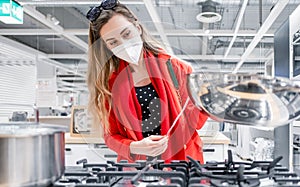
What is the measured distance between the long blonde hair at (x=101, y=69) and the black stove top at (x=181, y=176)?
453mm

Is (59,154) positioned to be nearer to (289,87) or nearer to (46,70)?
(289,87)

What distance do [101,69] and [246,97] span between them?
80cm

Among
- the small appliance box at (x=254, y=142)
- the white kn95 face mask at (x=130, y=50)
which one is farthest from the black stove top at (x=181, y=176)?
the small appliance box at (x=254, y=142)

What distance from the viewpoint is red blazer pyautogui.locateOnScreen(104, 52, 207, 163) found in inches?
58.9

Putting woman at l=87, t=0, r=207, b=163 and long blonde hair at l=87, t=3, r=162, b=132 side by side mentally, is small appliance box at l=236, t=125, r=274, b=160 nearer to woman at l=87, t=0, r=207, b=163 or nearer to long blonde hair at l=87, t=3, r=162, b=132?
woman at l=87, t=0, r=207, b=163

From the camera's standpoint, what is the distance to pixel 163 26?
5543 millimetres

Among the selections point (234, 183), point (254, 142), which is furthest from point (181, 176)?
point (254, 142)

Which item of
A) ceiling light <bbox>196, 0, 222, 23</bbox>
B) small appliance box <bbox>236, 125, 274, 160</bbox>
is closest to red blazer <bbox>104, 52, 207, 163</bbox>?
ceiling light <bbox>196, 0, 222, 23</bbox>

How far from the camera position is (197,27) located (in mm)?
7344

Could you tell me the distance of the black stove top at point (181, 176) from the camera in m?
0.85

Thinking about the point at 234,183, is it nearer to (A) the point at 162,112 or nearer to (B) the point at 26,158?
(B) the point at 26,158

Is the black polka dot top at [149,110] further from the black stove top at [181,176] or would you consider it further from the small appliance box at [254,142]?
the small appliance box at [254,142]

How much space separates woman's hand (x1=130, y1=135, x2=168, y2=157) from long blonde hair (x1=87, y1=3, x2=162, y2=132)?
0.23 metres

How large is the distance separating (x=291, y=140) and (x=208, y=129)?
0.62 meters
